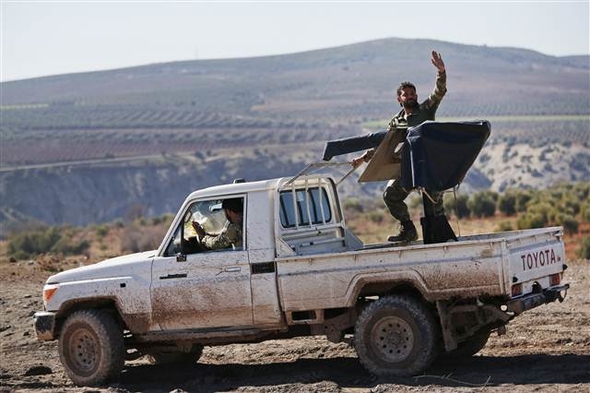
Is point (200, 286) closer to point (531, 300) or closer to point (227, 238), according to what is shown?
point (227, 238)

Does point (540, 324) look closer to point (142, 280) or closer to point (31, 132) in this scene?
point (142, 280)

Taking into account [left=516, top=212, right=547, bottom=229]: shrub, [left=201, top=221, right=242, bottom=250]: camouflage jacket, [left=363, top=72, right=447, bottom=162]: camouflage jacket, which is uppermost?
[left=363, top=72, right=447, bottom=162]: camouflage jacket

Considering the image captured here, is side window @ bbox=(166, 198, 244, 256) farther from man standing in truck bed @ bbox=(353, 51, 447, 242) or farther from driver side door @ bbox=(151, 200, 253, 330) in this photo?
man standing in truck bed @ bbox=(353, 51, 447, 242)

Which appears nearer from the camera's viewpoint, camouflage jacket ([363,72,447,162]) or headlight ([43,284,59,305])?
camouflage jacket ([363,72,447,162])

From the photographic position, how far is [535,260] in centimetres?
1148

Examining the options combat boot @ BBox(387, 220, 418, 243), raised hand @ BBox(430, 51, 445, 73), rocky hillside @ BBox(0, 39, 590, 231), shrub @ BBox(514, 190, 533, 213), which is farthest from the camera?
rocky hillside @ BBox(0, 39, 590, 231)

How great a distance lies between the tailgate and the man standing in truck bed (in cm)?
104

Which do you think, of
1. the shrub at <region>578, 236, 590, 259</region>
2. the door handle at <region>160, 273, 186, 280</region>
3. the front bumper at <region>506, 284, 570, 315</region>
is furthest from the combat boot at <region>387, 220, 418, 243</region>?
the shrub at <region>578, 236, 590, 259</region>

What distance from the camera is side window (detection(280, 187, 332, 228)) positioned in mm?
12398

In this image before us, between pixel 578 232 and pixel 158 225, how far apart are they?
1954cm

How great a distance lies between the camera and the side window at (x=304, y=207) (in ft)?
40.7

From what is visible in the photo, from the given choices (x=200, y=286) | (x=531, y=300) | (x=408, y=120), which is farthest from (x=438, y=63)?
(x=200, y=286)

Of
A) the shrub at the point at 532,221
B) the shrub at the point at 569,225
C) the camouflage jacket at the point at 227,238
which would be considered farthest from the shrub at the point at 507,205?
the camouflage jacket at the point at 227,238

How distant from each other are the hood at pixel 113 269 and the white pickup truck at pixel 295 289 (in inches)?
0.5
